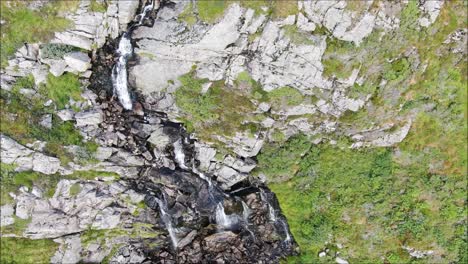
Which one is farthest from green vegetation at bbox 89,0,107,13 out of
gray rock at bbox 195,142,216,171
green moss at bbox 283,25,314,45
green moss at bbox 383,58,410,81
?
green moss at bbox 383,58,410,81

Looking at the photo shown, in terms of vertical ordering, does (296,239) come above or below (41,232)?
below

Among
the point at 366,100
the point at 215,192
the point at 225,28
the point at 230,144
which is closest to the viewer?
the point at 225,28

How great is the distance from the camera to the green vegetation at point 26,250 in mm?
29000

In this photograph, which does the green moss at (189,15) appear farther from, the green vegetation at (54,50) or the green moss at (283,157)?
the green moss at (283,157)

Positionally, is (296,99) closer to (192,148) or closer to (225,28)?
(225,28)

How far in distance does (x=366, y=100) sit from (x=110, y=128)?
19.6 metres

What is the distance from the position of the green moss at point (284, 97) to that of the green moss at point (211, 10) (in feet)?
22.3

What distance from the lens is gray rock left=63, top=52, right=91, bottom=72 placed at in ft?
86.1

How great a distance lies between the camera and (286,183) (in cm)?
3089

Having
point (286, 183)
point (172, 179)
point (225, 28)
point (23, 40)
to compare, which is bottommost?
point (286, 183)

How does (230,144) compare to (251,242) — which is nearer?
(230,144)

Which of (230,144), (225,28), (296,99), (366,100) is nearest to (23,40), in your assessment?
(225,28)

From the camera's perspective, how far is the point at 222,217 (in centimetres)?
3278

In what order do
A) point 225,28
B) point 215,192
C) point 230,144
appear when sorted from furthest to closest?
1. point 215,192
2. point 230,144
3. point 225,28
